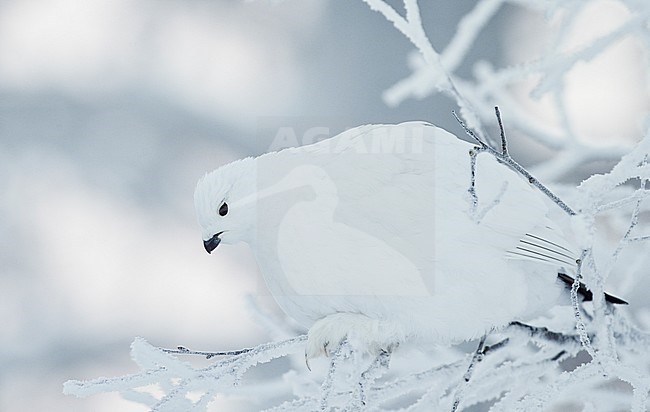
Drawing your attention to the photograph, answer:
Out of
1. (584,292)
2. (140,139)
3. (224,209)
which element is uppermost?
(140,139)

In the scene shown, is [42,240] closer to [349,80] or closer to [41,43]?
[41,43]

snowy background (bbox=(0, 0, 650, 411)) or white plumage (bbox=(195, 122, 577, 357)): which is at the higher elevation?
snowy background (bbox=(0, 0, 650, 411))

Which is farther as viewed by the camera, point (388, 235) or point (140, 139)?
point (140, 139)

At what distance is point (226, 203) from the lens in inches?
21.7

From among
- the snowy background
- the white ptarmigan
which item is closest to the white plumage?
the white ptarmigan

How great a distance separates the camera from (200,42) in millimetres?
1846

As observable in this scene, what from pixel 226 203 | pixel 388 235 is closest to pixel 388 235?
pixel 388 235

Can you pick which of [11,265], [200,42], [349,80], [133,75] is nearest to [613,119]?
[349,80]

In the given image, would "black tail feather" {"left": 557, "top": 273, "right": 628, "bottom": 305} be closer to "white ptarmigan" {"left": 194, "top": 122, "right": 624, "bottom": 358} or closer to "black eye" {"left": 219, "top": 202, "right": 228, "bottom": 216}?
"white ptarmigan" {"left": 194, "top": 122, "right": 624, "bottom": 358}

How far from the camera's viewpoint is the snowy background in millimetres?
1735

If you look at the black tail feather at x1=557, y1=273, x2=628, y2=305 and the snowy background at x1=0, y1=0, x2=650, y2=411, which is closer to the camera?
the black tail feather at x1=557, y1=273, x2=628, y2=305

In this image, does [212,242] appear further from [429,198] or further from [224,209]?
[429,198]

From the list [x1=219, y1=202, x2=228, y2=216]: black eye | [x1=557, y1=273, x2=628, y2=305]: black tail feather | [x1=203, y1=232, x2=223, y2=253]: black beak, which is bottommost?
[x1=557, y1=273, x2=628, y2=305]: black tail feather

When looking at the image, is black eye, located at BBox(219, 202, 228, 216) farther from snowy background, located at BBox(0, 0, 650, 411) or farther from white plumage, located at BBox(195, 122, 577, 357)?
snowy background, located at BBox(0, 0, 650, 411)
